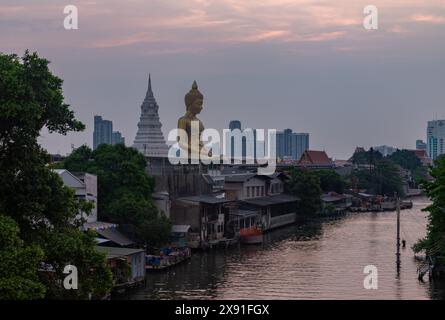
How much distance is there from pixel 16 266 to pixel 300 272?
17.2m

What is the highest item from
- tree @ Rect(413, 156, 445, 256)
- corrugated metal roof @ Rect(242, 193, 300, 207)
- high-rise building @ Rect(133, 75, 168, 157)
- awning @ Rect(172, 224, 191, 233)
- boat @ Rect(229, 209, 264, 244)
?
high-rise building @ Rect(133, 75, 168, 157)

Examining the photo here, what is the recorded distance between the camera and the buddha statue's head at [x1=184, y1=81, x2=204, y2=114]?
56062 mm

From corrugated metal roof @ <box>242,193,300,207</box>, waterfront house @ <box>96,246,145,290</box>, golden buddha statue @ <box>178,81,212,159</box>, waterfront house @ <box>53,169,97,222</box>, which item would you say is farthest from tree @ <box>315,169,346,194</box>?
waterfront house @ <box>96,246,145,290</box>

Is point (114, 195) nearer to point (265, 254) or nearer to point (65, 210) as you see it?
point (265, 254)

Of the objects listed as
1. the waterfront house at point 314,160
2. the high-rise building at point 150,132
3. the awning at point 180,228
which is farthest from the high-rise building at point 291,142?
the awning at point 180,228

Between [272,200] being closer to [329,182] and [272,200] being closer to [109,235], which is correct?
[329,182]

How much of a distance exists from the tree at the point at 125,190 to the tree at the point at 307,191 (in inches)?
833

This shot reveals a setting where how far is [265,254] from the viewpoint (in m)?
32.9

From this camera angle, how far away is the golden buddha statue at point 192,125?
54594 millimetres

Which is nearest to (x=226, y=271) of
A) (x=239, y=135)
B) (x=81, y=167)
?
(x=81, y=167)

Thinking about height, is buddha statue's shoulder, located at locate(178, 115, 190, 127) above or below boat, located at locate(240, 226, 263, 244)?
above

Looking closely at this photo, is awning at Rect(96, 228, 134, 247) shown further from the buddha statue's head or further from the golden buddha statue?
the buddha statue's head

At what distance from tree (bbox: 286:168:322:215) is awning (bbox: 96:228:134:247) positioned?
25630 millimetres

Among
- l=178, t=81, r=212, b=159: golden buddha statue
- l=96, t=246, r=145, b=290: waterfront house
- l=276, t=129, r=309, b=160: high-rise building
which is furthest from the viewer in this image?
l=276, t=129, r=309, b=160: high-rise building
